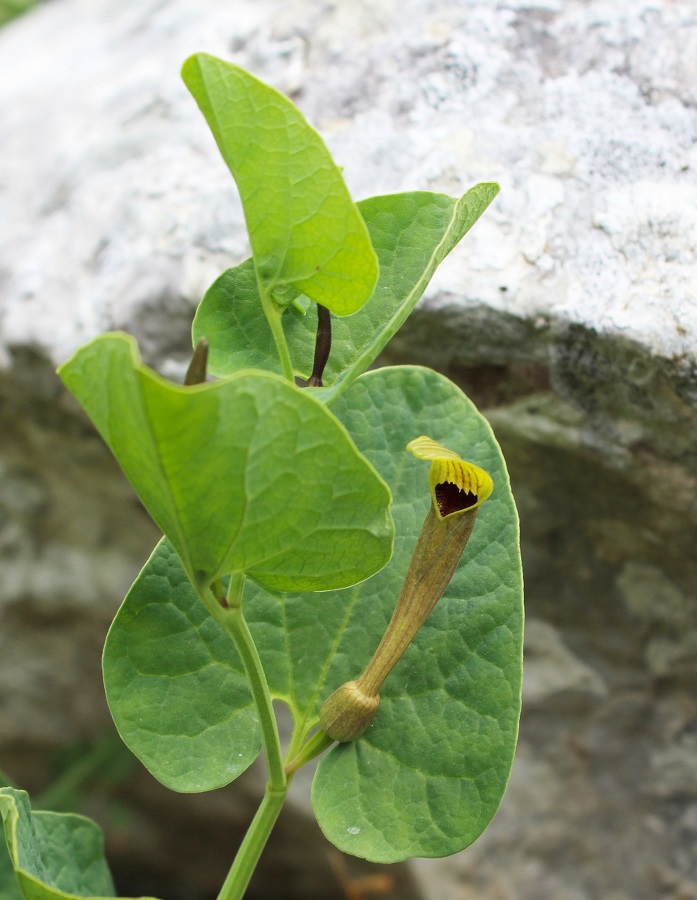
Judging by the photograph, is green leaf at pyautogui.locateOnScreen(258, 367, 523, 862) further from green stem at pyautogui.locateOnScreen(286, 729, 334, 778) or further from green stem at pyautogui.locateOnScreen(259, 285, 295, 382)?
green stem at pyautogui.locateOnScreen(259, 285, 295, 382)

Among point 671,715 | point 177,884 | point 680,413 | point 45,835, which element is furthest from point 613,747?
point 177,884

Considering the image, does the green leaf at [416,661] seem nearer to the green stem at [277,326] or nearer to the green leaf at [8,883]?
the green stem at [277,326]

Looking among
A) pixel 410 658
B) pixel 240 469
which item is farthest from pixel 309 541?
pixel 410 658

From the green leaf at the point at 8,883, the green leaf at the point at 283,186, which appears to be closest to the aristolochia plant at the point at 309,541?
the green leaf at the point at 283,186

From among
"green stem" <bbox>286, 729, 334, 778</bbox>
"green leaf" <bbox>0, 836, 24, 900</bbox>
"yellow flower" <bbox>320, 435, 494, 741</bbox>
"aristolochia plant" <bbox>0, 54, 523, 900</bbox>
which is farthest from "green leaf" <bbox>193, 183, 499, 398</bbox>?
"green leaf" <bbox>0, 836, 24, 900</bbox>

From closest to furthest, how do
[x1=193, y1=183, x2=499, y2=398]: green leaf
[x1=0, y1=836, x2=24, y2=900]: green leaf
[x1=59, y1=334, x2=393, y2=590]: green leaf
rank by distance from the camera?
[x1=59, y1=334, x2=393, y2=590]: green leaf → [x1=193, y1=183, x2=499, y2=398]: green leaf → [x1=0, y1=836, x2=24, y2=900]: green leaf

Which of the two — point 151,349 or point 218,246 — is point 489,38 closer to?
point 218,246
